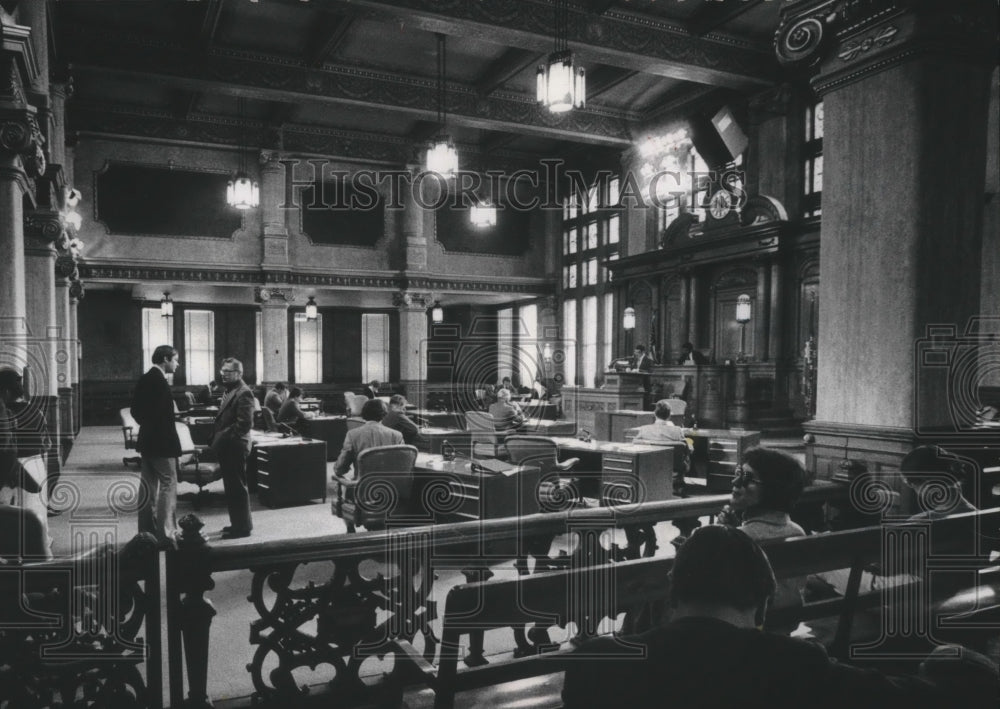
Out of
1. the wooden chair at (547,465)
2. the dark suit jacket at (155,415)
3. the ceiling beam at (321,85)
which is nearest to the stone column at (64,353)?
the ceiling beam at (321,85)

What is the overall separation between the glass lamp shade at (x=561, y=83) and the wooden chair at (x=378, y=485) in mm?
3369

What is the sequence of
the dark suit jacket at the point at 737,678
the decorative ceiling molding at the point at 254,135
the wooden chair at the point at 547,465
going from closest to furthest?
1. the dark suit jacket at the point at 737,678
2. the wooden chair at the point at 547,465
3. the decorative ceiling molding at the point at 254,135

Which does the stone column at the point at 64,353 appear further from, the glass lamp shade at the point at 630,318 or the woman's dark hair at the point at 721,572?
the glass lamp shade at the point at 630,318

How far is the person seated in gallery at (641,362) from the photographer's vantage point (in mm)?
14102

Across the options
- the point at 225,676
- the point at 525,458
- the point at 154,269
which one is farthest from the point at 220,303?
the point at 225,676

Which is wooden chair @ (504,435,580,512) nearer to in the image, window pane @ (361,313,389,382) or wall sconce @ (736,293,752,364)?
wall sconce @ (736,293,752,364)

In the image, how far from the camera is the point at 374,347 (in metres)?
20.9

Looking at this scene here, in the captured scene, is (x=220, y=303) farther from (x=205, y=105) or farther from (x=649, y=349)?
(x=649, y=349)

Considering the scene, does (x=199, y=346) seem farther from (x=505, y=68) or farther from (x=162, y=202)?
(x=505, y=68)

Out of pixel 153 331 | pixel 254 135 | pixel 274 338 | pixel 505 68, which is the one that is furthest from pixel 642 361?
pixel 153 331

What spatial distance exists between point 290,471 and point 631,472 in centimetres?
384

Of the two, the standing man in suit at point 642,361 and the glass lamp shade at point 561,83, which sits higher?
the glass lamp shade at point 561,83

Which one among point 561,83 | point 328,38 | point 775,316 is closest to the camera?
point 561,83

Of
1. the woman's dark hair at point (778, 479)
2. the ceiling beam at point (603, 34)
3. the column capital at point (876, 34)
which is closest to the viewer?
the woman's dark hair at point (778, 479)
